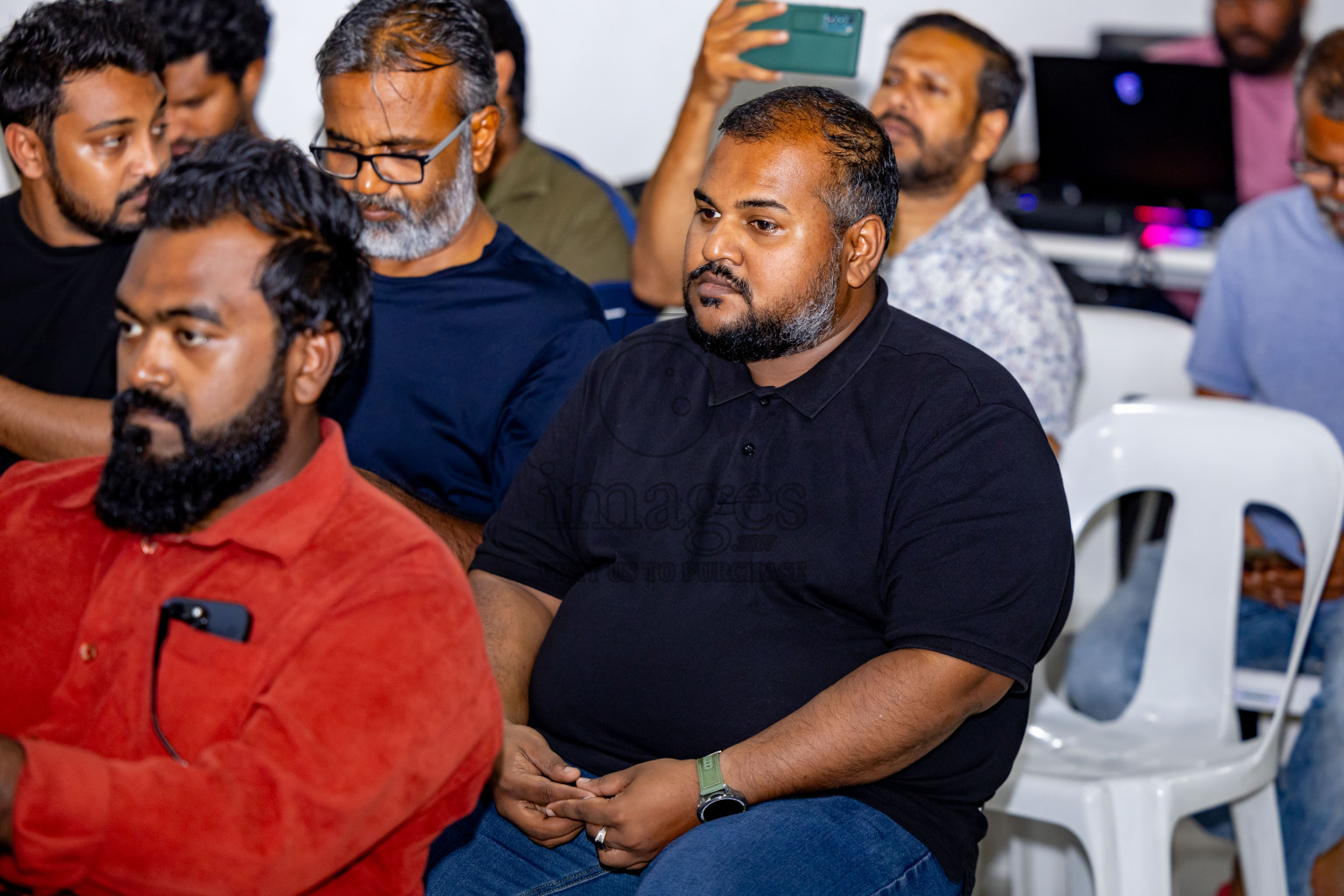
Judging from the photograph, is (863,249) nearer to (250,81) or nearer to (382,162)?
(382,162)

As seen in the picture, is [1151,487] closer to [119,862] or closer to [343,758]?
[343,758]

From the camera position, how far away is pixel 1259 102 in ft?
13.8

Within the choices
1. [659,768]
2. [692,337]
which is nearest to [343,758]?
[659,768]

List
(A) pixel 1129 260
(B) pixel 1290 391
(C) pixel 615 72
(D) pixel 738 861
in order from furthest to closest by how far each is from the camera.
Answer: (C) pixel 615 72
(A) pixel 1129 260
(B) pixel 1290 391
(D) pixel 738 861

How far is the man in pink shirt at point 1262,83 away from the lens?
415 centimetres

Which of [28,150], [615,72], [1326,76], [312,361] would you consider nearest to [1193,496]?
[1326,76]

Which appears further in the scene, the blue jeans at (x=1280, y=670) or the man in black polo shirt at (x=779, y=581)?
the blue jeans at (x=1280, y=670)

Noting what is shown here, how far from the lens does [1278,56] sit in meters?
4.20

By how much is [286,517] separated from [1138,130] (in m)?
3.52

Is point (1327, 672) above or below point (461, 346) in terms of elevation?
below

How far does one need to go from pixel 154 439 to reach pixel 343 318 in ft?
0.62

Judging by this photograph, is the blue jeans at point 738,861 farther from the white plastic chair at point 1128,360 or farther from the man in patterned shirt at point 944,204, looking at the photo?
the white plastic chair at point 1128,360

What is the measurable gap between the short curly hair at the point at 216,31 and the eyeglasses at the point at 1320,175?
204 centimetres

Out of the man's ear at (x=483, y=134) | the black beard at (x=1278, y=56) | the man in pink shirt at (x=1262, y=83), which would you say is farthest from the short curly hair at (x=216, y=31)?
the black beard at (x=1278, y=56)
